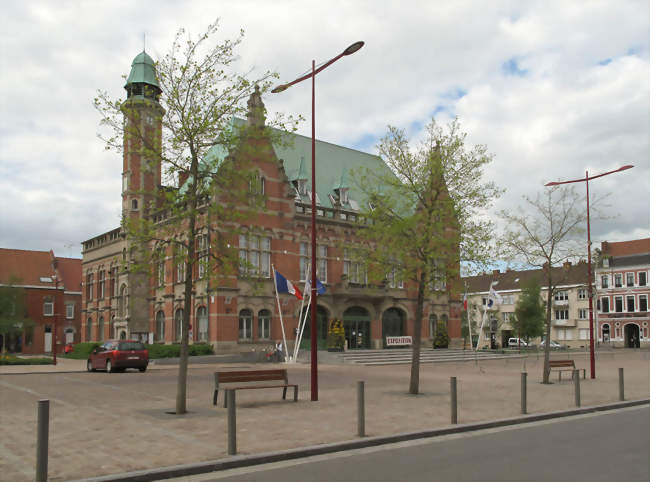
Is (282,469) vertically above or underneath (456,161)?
underneath

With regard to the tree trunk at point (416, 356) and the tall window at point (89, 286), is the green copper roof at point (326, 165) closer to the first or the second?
the tall window at point (89, 286)

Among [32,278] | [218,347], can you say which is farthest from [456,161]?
[32,278]

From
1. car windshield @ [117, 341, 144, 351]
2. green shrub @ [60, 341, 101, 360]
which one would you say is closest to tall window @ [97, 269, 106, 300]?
green shrub @ [60, 341, 101, 360]

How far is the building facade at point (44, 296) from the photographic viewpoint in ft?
211

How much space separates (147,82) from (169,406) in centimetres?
3508

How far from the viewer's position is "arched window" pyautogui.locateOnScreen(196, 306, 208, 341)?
40406 mm

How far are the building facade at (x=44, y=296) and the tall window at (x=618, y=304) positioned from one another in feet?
219

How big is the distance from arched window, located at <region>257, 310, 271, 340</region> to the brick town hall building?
0.07 meters

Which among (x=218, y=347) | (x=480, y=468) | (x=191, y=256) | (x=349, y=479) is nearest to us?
(x=349, y=479)

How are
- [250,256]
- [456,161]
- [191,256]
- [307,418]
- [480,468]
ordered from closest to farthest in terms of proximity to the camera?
[480,468], [307,418], [191,256], [456,161], [250,256]

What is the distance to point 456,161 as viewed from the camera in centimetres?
1905

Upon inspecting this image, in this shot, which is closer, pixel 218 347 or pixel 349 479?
pixel 349 479

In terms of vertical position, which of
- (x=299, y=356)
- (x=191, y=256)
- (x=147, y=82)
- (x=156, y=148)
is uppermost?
(x=147, y=82)

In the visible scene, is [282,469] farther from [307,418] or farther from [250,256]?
[250,256]
